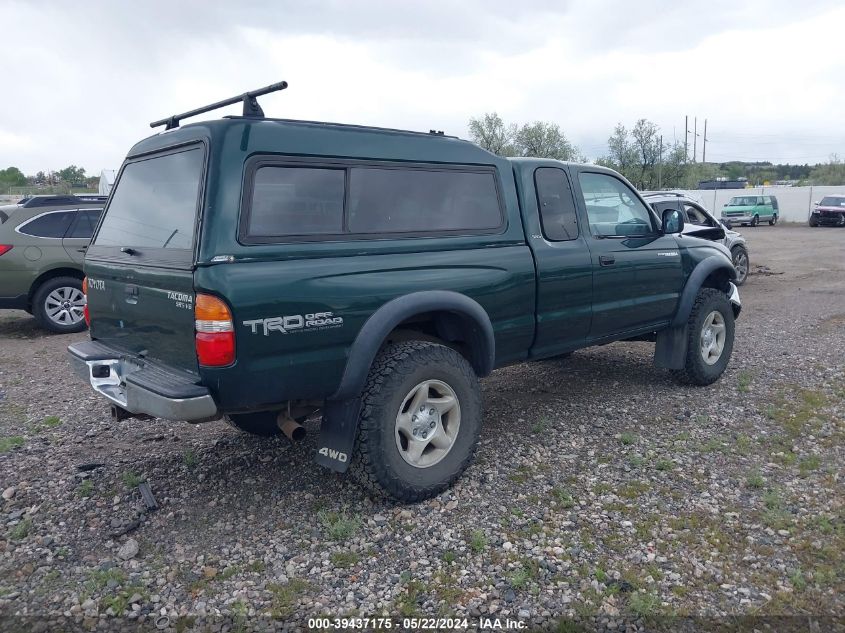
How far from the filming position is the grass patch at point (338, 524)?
3543mm

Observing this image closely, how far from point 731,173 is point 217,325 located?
92901mm

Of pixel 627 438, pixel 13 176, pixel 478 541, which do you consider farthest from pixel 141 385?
pixel 13 176

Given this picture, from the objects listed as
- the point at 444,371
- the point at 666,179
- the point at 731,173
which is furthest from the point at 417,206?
the point at 731,173

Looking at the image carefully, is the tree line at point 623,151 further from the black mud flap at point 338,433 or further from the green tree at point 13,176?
the green tree at point 13,176

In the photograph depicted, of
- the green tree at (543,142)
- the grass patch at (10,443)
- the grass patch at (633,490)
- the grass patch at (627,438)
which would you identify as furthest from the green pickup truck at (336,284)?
the green tree at (543,142)

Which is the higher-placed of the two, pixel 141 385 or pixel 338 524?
pixel 141 385

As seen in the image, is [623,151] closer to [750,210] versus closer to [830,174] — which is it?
[750,210]

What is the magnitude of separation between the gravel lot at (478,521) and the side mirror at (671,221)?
55.9 inches

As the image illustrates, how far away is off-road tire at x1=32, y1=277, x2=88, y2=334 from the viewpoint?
890cm

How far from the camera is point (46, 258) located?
885cm

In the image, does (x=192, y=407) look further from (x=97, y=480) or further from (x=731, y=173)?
(x=731, y=173)

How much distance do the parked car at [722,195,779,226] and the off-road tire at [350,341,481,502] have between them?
3409 cm

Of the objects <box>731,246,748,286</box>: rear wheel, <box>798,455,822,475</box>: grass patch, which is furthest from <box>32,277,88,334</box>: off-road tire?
<box>731,246,748,286</box>: rear wheel

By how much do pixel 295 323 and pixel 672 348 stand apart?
381cm
